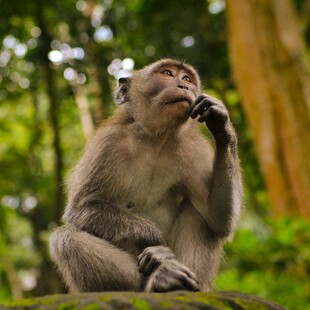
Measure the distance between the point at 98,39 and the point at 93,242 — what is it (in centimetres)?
846

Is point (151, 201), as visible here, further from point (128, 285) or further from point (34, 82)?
point (34, 82)

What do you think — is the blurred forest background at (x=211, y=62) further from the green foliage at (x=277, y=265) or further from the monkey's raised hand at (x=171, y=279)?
the monkey's raised hand at (x=171, y=279)

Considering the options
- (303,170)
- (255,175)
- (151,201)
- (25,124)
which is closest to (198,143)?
(151,201)

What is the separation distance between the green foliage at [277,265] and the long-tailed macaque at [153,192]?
3513 millimetres

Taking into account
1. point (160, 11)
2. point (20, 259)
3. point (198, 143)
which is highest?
point (160, 11)

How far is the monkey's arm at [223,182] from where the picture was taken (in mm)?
4594

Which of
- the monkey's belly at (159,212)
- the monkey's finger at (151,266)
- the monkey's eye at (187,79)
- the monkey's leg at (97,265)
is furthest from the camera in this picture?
the monkey's eye at (187,79)

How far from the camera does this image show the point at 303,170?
11.3 metres

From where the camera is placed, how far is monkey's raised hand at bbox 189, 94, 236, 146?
14.8 ft

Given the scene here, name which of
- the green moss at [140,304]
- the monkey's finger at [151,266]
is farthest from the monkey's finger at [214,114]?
the green moss at [140,304]

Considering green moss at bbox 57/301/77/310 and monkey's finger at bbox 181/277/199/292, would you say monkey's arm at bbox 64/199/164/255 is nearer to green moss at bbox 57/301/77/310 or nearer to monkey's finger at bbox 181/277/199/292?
monkey's finger at bbox 181/277/199/292

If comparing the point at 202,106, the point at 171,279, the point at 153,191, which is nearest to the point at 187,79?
the point at 202,106

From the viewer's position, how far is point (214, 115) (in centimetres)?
452

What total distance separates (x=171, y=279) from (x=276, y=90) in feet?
27.0
